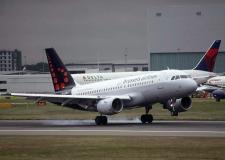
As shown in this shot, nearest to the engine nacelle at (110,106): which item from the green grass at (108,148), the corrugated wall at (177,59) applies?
the green grass at (108,148)

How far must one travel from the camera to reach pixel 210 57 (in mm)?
122000

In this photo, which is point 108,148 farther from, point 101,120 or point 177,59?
point 177,59

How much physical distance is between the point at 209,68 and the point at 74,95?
242 ft

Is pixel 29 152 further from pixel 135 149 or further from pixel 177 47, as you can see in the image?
pixel 177 47

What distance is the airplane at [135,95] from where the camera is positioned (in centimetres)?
4962

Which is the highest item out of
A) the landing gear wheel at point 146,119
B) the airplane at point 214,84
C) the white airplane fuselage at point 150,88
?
the white airplane fuselage at point 150,88

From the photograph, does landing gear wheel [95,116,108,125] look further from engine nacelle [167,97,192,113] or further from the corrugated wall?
the corrugated wall

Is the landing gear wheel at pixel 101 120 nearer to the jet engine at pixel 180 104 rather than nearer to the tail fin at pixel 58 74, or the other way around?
the jet engine at pixel 180 104

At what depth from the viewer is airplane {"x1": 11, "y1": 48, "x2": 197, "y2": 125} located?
49.6m

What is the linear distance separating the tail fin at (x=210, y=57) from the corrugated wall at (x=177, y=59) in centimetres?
3007

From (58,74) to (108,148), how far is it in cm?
2685

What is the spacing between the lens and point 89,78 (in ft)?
474

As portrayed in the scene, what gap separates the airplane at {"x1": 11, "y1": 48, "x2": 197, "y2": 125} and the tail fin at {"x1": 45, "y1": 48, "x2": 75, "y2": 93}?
6.89 feet

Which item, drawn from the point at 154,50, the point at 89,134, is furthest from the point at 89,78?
the point at 89,134
